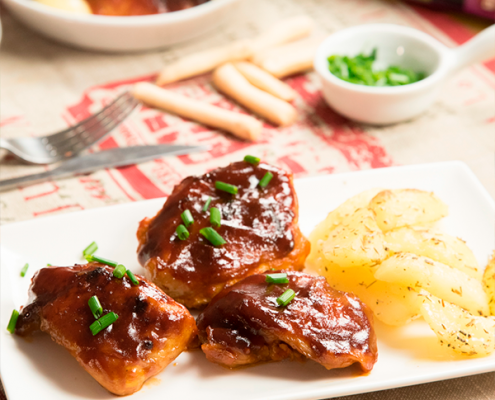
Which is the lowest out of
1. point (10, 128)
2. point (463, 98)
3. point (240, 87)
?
point (463, 98)

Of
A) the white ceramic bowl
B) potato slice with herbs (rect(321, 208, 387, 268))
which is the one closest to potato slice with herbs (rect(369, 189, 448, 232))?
potato slice with herbs (rect(321, 208, 387, 268))

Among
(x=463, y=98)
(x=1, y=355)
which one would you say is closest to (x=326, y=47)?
(x=463, y=98)

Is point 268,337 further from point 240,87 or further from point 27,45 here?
point 27,45

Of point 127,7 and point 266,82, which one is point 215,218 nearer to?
point 266,82

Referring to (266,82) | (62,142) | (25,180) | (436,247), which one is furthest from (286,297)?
(266,82)

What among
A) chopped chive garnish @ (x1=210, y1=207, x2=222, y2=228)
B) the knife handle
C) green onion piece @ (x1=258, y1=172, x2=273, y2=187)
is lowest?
the knife handle

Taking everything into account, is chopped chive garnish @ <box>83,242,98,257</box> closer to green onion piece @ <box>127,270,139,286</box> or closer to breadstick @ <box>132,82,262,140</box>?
green onion piece @ <box>127,270,139,286</box>

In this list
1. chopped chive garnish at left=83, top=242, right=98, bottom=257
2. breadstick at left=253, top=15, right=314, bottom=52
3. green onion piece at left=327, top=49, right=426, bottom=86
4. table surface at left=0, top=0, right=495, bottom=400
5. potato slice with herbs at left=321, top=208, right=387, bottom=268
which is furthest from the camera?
breadstick at left=253, top=15, right=314, bottom=52
